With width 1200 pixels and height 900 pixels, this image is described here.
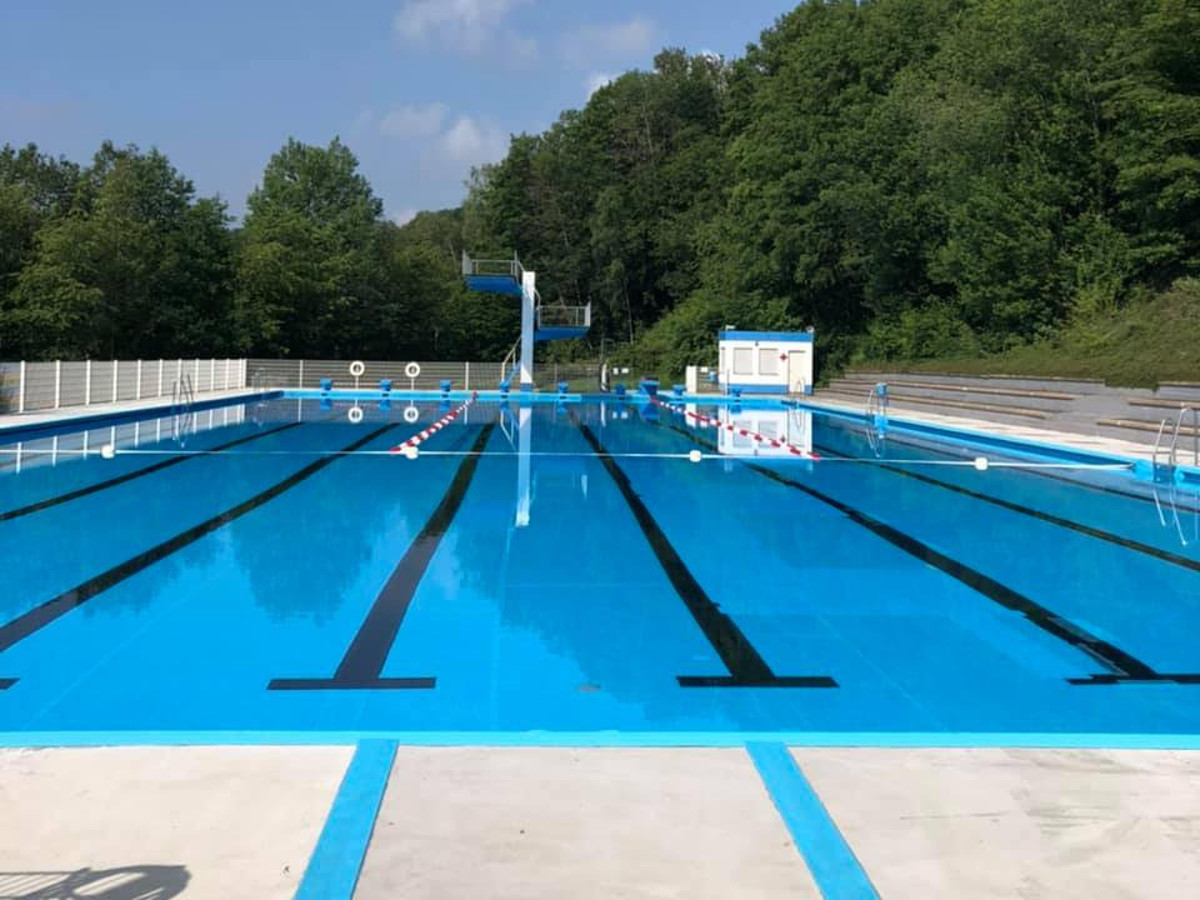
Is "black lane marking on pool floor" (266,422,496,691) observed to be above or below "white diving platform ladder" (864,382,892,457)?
below

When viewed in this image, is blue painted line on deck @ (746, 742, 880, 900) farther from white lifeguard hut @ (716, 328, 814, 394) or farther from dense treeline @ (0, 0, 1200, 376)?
white lifeguard hut @ (716, 328, 814, 394)

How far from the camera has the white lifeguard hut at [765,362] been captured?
34.7 meters

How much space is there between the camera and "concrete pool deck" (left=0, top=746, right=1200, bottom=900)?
2.53 metres

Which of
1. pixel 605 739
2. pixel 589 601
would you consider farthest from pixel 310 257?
pixel 605 739

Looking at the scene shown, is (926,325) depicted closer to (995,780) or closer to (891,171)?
(891,171)

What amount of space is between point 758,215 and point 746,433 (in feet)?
78.0

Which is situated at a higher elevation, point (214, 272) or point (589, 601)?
point (214, 272)

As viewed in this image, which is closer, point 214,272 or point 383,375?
point 383,375

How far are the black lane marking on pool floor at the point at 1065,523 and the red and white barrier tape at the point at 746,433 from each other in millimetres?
2061

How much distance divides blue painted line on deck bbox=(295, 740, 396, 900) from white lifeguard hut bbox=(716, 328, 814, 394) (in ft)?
103

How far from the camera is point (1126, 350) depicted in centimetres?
2197

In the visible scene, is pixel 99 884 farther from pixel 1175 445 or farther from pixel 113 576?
pixel 1175 445

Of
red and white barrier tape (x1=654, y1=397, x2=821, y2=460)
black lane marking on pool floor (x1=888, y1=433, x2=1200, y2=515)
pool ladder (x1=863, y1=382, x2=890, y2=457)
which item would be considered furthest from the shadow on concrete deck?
pool ladder (x1=863, y1=382, x2=890, y2=457)

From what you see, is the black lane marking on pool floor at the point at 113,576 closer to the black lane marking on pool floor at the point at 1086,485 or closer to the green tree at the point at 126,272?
the black lane marking on pool floor at the point at 1086,485
